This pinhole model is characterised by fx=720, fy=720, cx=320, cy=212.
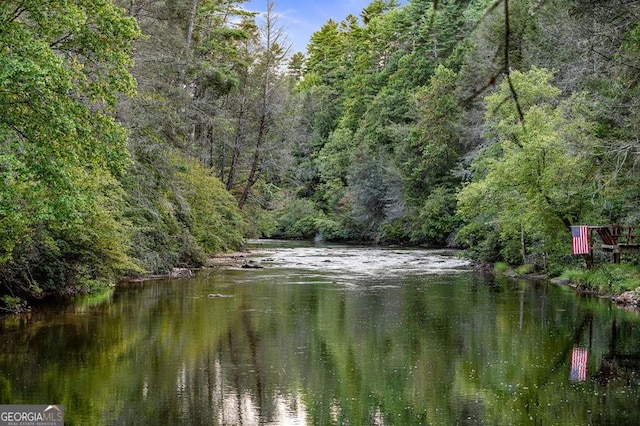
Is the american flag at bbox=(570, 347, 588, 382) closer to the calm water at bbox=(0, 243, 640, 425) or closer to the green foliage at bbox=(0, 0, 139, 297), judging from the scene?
the calm water at bbox=(0, 243, 640, 425)

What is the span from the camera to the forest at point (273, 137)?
14.1 meters

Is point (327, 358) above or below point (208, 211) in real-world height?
below

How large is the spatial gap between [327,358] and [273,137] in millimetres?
36411

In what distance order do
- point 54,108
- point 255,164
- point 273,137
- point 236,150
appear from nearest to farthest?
point 54,108, point 255,164, point 236,150, point 273,137

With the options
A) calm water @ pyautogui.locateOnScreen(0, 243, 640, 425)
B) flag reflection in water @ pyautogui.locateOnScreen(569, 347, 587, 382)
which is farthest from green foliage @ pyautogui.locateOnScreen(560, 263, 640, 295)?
flag reflection in water @ pyautogui.locateOnScreen(569, 347, 587, 382)

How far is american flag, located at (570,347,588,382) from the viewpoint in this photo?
1306cm

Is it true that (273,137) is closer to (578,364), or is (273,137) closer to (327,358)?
(327,358)

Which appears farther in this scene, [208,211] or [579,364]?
[208,211]

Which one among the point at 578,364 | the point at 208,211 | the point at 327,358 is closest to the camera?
the point at 578,364

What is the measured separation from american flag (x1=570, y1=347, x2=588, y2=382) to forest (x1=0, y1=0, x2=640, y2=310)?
602 centimetres

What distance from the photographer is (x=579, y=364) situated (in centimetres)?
1418

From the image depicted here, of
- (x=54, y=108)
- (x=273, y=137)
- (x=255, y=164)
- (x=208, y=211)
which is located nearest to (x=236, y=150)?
(x=255, y=164)

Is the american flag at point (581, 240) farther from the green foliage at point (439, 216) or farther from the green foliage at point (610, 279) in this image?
the green foliage at point (439, 216)

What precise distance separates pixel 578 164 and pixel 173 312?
15.1 meters
